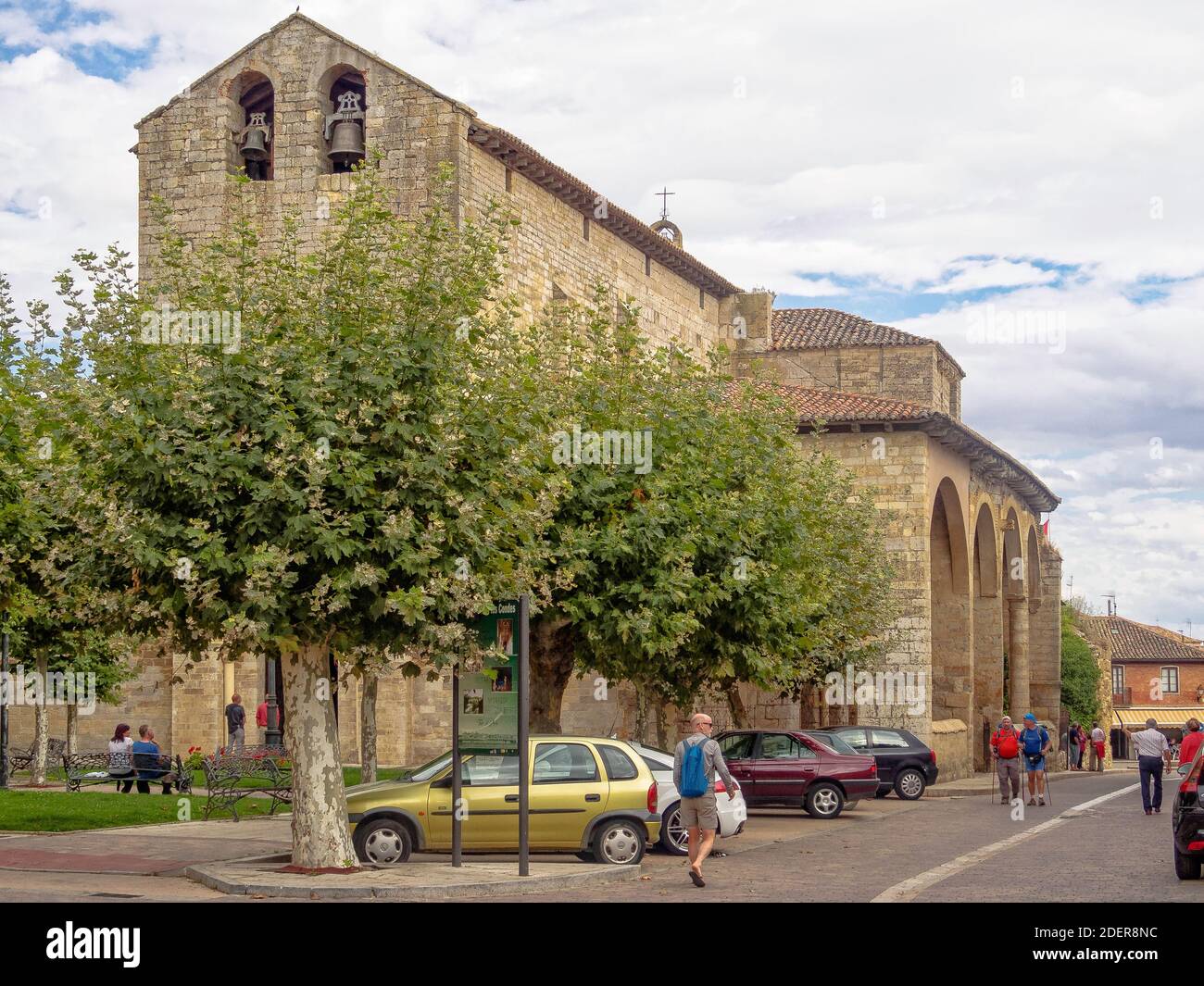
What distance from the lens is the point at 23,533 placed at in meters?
17.8

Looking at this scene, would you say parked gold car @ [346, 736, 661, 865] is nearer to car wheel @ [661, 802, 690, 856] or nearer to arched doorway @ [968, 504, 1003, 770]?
car wheel @ [661, 802, 690, 856]

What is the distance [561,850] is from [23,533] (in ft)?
22.8

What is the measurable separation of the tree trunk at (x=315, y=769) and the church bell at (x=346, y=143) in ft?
65.9

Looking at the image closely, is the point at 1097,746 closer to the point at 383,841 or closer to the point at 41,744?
the point at 41,744

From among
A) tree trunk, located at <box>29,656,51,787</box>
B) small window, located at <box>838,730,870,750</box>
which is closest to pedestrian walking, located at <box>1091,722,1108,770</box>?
small window, located at <box>838,730,870,750</box>

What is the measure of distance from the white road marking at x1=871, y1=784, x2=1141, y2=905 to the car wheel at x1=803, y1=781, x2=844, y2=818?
132 inches

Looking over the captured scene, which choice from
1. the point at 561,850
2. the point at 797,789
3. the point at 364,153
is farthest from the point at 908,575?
the point at 561,850

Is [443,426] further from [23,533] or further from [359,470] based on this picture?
[23,533]

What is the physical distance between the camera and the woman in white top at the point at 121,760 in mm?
25609

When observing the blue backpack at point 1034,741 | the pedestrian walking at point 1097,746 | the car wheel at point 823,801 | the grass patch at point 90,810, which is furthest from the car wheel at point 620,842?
the pedestrian walking at point 1097,746

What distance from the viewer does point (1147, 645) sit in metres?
96.6

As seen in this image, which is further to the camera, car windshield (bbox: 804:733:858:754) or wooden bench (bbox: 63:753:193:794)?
car windshield (bbox: 804:733:858:754)

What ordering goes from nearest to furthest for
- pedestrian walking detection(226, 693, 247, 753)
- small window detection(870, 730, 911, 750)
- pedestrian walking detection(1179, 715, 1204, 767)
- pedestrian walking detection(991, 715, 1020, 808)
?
pedestrian walking detection(1179, 715, 1204, 767) → pedestrian walking detection(991, 715, 1020, 808) → small window detection(870, 730, 911, 750) → pedestrian walking detection(226, 693, 247, 753)

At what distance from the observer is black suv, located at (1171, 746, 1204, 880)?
14.1 metres
